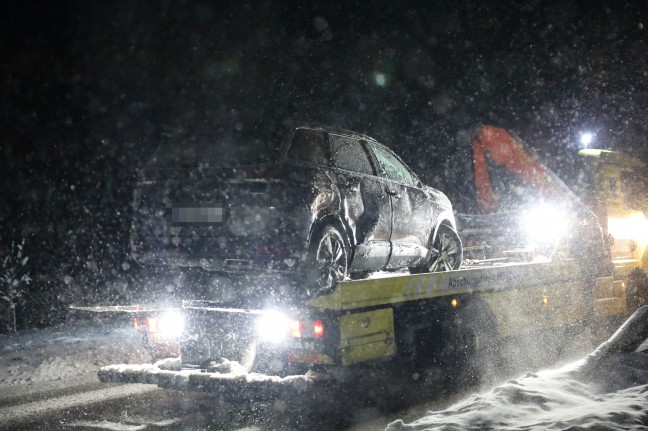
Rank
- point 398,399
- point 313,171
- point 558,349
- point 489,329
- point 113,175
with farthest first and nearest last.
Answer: point 113,175
point 558,349
point 489,329
point 398,399
point 313,171

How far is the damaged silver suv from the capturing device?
4898 mm

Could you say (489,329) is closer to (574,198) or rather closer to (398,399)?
(398,399)

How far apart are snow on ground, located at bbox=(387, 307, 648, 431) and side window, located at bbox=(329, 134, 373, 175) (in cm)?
244

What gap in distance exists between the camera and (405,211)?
671cm

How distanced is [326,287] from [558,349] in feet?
15.2

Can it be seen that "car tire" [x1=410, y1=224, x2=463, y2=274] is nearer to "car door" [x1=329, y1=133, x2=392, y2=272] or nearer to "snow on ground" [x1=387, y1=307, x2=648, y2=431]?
"car door" [x1=329, y1=133, x2=392, y2=272]

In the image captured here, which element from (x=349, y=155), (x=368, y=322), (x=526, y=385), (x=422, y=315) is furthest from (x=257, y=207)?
(x=526, y=385)

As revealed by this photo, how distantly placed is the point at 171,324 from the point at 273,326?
996 mm

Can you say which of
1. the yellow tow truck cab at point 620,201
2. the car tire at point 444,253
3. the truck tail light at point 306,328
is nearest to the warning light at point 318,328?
the truck tail light at point 306,328

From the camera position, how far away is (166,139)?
549cm

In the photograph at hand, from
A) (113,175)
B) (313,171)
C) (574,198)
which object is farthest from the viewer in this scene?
(113,175)

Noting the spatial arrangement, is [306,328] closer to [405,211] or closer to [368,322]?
[368,322]

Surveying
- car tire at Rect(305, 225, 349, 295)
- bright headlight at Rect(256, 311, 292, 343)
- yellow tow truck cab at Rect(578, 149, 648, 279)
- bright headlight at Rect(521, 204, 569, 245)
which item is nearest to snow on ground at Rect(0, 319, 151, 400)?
bright headlight at Rect(256, 311, 292, 343)

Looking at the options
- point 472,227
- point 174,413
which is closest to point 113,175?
point 472,227
